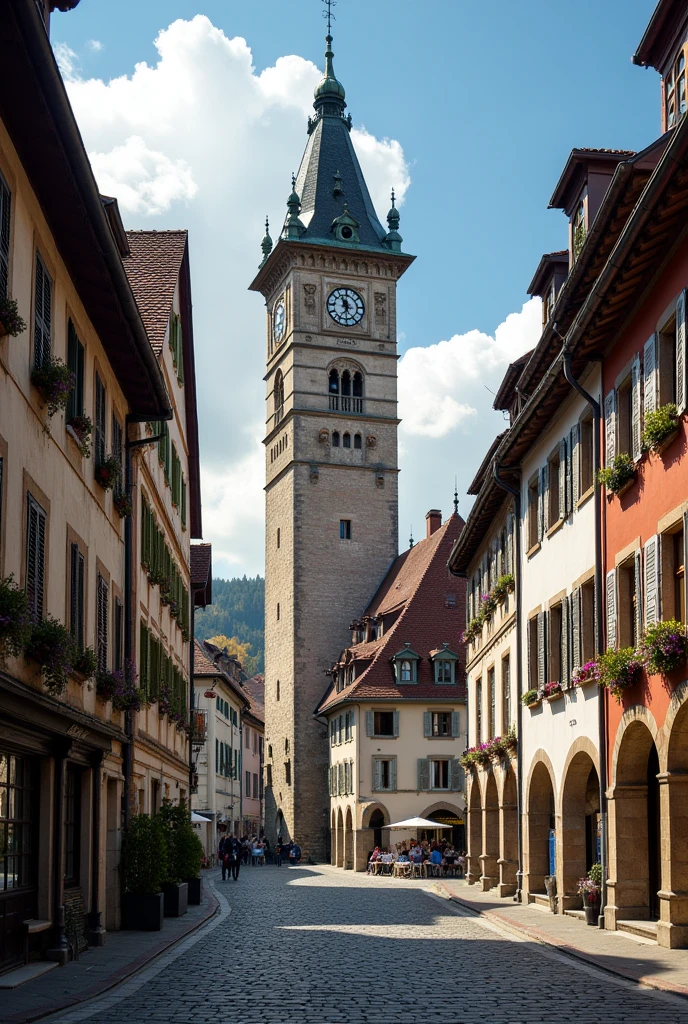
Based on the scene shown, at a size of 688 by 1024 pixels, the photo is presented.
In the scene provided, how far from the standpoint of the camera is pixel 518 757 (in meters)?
32.4

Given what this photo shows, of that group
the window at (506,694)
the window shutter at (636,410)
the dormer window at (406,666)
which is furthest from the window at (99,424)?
the dormer window at (406,666)

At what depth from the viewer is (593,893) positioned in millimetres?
23500

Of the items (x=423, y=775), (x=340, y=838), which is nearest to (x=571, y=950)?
(x=423, y=775)

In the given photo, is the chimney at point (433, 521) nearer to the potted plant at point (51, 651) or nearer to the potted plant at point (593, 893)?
the potted plant at point (593, 893)

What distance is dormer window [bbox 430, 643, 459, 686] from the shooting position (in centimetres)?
7025

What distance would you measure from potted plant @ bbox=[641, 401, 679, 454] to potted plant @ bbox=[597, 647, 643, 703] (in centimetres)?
302

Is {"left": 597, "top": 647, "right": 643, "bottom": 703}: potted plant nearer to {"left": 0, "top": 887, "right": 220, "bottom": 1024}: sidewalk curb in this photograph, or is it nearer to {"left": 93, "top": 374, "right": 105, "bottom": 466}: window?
{"left": 0, "top": 887, "right": 220, "bottom": 1024}: sidewalk curb

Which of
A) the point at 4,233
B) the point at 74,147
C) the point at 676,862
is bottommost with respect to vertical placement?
the point at 676,862

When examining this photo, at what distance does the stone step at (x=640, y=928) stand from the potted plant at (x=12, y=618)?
10721 mm

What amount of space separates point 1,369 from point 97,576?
26.3ft

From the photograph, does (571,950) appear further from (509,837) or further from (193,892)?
(509,837)

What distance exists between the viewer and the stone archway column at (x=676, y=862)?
18953 millimetres

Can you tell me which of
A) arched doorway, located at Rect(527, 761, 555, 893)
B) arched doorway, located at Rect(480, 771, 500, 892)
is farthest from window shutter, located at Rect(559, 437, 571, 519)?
arched doorway, located at Rect(480, 771, 500, 892)

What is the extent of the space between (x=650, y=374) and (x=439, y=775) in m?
49.8
